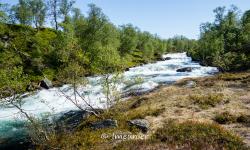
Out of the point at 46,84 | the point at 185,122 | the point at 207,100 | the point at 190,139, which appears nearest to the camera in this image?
the point at 190,139

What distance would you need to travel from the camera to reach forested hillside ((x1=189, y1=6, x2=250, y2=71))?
275 feet

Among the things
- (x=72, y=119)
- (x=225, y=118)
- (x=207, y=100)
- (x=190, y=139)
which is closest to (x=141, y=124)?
(x=225, y=118)

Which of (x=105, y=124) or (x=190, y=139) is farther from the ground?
(x=190, y=139)

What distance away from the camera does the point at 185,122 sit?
864 inches

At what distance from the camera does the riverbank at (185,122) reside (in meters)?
18.1

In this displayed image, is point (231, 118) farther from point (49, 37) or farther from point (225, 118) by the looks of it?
point (49, 37)

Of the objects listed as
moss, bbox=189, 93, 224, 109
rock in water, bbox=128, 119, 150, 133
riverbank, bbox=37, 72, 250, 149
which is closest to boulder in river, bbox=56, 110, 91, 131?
riverbank, bbox=37, 72, 250, 149

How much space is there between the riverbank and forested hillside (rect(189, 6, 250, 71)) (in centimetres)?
3726

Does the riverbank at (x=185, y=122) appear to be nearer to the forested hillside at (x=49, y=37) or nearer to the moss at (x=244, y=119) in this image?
the moss at (x=244, y=119)

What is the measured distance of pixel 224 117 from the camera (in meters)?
24.7

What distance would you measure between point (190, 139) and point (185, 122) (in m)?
4.15

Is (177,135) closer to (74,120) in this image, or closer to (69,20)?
(74,120)

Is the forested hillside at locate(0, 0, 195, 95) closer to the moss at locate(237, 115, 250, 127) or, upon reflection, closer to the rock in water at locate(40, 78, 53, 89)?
the rock in water at locate(40, 78, 53, 89)

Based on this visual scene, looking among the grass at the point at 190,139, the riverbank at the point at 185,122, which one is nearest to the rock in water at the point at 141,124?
the riverbank at the point at 185,122
